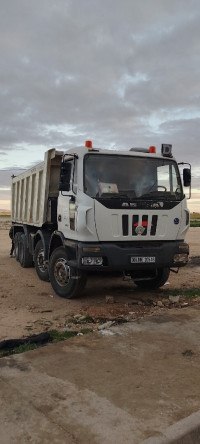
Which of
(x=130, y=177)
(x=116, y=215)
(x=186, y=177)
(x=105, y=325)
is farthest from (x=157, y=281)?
(x=105, y=325)

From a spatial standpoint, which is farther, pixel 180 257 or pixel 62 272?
pixel 62 272

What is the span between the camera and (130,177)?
6.69 metres

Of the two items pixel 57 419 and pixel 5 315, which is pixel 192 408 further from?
pixel 5 315

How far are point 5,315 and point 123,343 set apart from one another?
2.34m

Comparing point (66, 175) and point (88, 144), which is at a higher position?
point (88, 144)

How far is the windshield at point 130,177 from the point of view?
254 inches

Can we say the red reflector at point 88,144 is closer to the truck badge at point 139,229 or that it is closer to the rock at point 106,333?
the truck badge at point 139,229

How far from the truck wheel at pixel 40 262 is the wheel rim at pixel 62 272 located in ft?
4.88

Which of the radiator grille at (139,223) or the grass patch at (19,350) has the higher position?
the radiator grille at (139,223)

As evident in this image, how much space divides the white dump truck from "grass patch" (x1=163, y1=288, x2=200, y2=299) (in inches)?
37.2

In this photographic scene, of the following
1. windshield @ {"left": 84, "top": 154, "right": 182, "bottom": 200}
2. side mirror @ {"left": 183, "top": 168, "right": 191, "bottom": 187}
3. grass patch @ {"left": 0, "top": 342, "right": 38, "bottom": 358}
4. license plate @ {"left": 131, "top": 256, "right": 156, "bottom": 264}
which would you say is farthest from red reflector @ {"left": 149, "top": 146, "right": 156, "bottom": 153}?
grass patch @ {"left": 0, "top": 342, "right": 38, "bottom": 358}

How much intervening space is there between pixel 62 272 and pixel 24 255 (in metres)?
3.94

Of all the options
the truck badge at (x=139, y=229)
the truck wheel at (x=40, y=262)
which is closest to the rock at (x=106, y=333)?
the truck badge at (x=139, y=229)

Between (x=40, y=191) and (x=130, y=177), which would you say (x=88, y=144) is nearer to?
(x=130, y=177)
